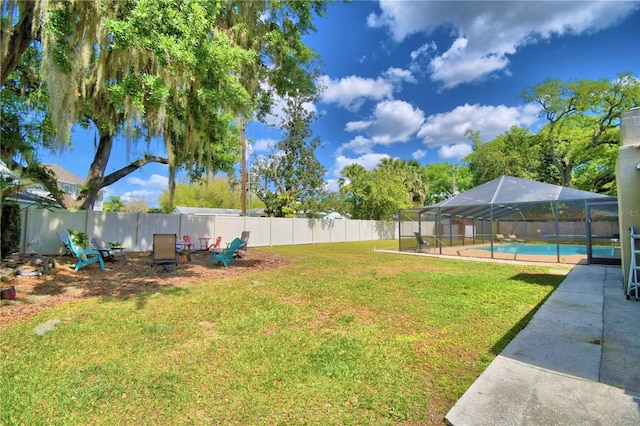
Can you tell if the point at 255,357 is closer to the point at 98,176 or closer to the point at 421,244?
the point at 98,176

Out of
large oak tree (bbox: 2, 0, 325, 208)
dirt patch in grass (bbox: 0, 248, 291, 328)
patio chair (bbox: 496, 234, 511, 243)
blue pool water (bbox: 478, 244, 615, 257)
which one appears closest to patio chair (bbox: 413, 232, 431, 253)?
blue pool water (bbox: 478, 244, 615, 257)

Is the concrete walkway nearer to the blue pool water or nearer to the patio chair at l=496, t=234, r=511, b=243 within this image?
the blue pool water

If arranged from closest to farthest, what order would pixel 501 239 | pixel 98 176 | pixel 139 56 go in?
pixel 139 56
pixel 98 176
pixel 501 239

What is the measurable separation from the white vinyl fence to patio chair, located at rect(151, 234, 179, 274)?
212 inches

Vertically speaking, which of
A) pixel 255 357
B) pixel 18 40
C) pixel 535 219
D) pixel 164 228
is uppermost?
pixel 18 40

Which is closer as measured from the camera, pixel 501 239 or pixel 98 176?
pixel 98 176

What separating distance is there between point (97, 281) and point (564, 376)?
7.85 m

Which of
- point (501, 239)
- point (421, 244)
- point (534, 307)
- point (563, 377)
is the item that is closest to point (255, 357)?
point (563, 377)

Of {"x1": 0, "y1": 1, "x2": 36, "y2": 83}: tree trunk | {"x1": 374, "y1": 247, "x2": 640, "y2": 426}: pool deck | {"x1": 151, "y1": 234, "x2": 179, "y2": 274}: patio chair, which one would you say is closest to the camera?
{"x1": 374, "y1": 247, "x2": 640, "y2": 426}: pool deck

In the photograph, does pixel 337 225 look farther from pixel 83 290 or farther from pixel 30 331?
pixel 30 331

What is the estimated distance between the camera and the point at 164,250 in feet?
25.7

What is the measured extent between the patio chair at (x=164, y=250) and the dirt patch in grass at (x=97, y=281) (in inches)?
12.1

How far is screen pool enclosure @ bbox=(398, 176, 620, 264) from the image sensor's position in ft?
34.1

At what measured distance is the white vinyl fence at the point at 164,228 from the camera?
10172 mm
